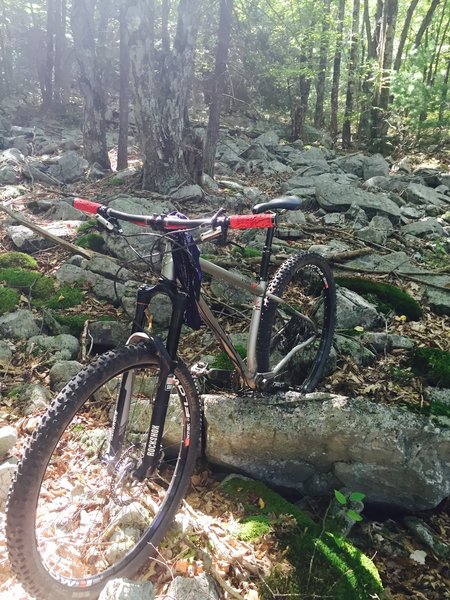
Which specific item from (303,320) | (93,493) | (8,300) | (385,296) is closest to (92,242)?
(8,300)

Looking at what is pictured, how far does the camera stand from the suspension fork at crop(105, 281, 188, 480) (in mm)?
2711

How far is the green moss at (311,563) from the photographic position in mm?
2746

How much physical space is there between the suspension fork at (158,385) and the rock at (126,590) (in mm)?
559

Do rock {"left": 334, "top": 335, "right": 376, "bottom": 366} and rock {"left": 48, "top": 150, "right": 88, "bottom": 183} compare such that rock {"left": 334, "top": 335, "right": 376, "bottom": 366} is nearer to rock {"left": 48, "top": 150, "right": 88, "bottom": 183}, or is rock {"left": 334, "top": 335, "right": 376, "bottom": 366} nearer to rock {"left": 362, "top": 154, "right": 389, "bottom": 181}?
rock {"left": 48, "top": 150, "right": 88, "bottom": 183}

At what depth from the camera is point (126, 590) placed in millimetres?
2334

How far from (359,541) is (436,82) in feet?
50.2

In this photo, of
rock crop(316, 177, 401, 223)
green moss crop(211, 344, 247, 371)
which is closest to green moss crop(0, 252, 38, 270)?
green moss crop(211, 344, 247, 371)

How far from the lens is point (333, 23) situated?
60.7 feet

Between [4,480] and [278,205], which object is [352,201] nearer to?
[278,205]

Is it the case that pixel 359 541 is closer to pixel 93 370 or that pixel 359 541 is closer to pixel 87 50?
pixel 93 370

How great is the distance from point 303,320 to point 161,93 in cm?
659

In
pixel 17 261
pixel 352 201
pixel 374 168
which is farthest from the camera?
pixel 374 168

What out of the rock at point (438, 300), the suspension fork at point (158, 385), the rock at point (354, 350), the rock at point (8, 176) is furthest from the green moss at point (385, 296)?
the rock at point (8, 176)

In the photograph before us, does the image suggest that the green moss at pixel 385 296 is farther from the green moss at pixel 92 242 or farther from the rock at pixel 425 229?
the green moss at pixel 92 242
